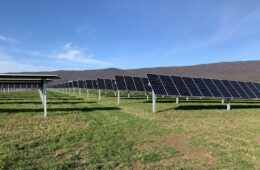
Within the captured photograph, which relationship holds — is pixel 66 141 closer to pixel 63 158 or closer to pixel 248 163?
pixel 63 158

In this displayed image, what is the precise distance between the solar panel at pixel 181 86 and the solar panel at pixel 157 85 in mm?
1394

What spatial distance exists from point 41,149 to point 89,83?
38627 mm

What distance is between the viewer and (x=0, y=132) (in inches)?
477

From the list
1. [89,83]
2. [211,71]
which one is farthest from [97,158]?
[211,71]

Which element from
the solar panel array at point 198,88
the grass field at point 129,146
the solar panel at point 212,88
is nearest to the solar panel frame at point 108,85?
the solar panel array at point 198,88

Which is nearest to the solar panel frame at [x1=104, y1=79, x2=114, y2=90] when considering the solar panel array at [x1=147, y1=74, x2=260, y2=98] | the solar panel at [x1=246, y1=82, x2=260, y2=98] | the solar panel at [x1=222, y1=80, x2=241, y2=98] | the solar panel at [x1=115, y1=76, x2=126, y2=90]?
the solar panel at [x1=115, y1=76, x2=126, y2=90]

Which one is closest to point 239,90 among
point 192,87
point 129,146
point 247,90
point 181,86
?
point 247,90

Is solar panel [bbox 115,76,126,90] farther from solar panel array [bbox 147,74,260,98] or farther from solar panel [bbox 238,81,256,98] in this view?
solar panel [bbox 238,81,256,98]

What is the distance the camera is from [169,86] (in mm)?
21500

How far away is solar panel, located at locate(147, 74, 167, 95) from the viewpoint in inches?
781

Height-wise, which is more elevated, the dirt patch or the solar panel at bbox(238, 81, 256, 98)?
the solar panel at bbox(238, 81, 256, 98)

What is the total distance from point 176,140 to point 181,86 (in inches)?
468

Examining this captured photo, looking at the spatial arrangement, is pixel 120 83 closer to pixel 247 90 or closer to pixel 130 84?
pixel 130 84

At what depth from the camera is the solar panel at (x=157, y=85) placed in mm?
19848
